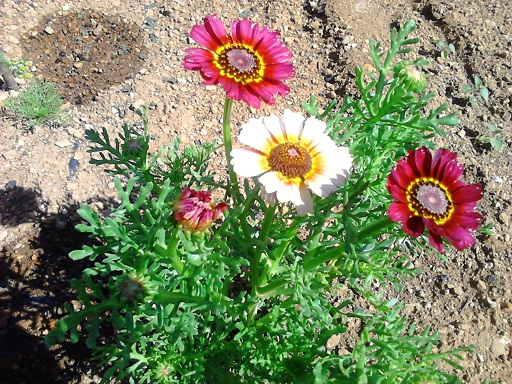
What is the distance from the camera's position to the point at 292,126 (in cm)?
134

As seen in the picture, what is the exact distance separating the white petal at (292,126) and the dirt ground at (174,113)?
46.7 inches

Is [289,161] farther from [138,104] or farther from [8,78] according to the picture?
[8,78]

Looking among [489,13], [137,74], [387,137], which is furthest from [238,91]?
[489,13]

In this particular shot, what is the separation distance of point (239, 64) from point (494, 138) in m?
1.87

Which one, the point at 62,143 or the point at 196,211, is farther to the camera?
the point at 62,143

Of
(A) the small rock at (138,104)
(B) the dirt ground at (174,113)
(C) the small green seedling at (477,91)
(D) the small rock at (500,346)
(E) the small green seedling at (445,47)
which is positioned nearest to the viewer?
(B) the dirt ground at (174,113)

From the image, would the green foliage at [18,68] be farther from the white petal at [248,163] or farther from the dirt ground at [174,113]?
the white petal at [248,163]

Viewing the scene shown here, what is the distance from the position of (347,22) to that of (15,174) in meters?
2.00

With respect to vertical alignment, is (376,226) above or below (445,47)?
below

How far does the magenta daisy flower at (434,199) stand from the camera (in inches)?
43.7

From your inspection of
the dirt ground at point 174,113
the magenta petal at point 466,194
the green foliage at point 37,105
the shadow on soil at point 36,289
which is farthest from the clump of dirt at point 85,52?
the magenta petal at point 466,194

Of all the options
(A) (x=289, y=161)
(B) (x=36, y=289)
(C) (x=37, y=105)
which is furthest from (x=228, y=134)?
(C) (x=37, y=105)

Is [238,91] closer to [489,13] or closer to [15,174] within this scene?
[15,174]

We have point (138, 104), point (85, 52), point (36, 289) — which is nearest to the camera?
point (36, 289)
